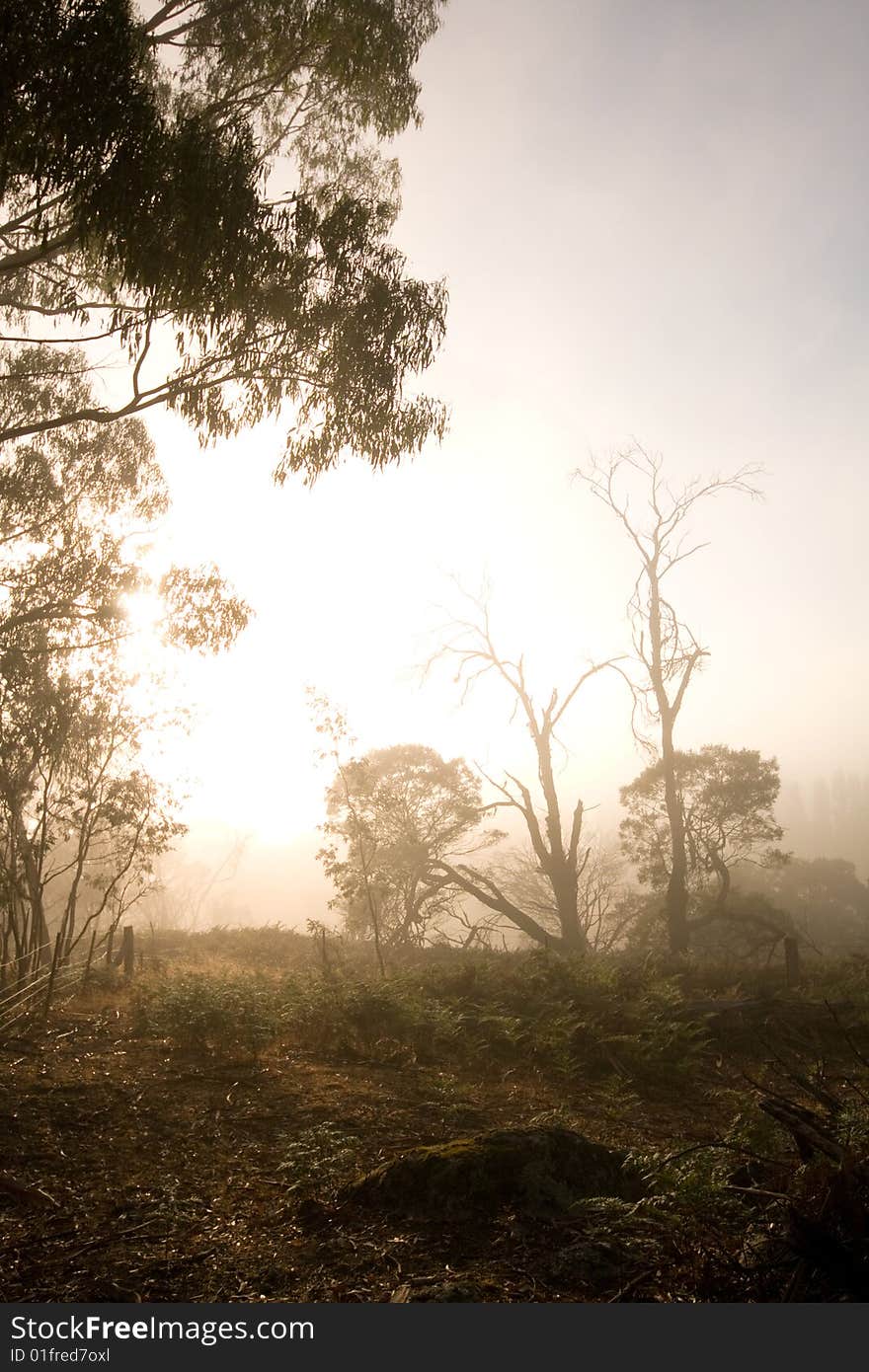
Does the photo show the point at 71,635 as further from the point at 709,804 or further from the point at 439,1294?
the point at 709,804

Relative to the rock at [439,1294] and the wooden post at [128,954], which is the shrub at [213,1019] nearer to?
the rock at [439,1294]

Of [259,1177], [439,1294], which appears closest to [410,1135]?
[259,1177]

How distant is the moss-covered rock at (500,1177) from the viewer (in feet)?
11.5

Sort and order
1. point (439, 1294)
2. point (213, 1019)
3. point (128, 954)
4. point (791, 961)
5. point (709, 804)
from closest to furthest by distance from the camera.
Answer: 1. point (439, 1294)
2. point (213, 1019)
3. point (791, 961)
4. point (128, 954)
5. point (709, 804)

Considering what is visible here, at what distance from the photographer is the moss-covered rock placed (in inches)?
138

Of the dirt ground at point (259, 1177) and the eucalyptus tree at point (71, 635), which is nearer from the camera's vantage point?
the dirt ground at point (259, 1177)

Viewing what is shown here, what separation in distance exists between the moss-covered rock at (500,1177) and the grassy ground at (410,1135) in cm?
9

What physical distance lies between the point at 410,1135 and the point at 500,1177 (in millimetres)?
1609

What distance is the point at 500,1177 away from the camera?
11.8ft

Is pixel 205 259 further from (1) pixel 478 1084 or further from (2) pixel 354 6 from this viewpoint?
(1) pixel 478 1084

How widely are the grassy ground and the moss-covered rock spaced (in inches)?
3.5

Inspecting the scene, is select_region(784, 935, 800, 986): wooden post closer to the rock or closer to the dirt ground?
the dirt ground

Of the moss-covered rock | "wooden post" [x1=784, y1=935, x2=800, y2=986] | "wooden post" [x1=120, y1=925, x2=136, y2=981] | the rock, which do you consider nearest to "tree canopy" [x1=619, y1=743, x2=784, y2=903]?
"wooden post" [x1=784, y1=935, x2=800, y2=986]

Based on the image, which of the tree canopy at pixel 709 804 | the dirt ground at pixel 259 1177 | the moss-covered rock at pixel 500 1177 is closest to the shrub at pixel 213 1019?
the dirt ground at pixel 259 1177
